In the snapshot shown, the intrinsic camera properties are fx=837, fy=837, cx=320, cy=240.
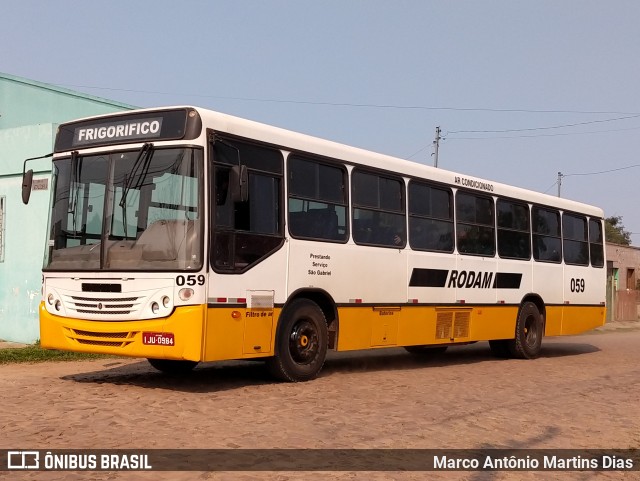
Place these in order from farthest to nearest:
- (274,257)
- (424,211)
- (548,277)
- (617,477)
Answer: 1. (548,277)
2. (424,211)
3. (274,257)
4. (617,477)

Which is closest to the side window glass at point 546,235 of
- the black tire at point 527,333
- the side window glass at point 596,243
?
the black tire at point 527,333

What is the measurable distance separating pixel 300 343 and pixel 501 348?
7024mm

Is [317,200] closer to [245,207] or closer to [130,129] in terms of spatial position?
[245,207]

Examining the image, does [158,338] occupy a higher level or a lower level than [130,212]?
lower

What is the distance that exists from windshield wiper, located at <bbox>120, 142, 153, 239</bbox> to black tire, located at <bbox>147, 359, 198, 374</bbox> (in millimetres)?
2594

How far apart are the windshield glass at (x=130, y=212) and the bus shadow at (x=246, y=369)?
1.67 metres

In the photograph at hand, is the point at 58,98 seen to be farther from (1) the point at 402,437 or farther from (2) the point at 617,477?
(2) the point at 617,477

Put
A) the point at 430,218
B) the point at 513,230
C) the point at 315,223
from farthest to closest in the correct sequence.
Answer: the point at 513,230, the point at 430,218, the point at 315,223

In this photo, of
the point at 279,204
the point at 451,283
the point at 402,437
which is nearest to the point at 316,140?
the point at 279,204

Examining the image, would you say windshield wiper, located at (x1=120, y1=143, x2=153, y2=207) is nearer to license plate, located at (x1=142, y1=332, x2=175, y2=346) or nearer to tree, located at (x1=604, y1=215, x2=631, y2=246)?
license plate, located at (x1=142, y1=332, x2=175, y2=346)

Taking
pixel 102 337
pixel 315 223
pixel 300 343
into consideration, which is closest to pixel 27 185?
pixel 102 337

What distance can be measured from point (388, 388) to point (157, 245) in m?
3.60

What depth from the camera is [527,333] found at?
1683cm

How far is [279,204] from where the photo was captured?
10711mm
